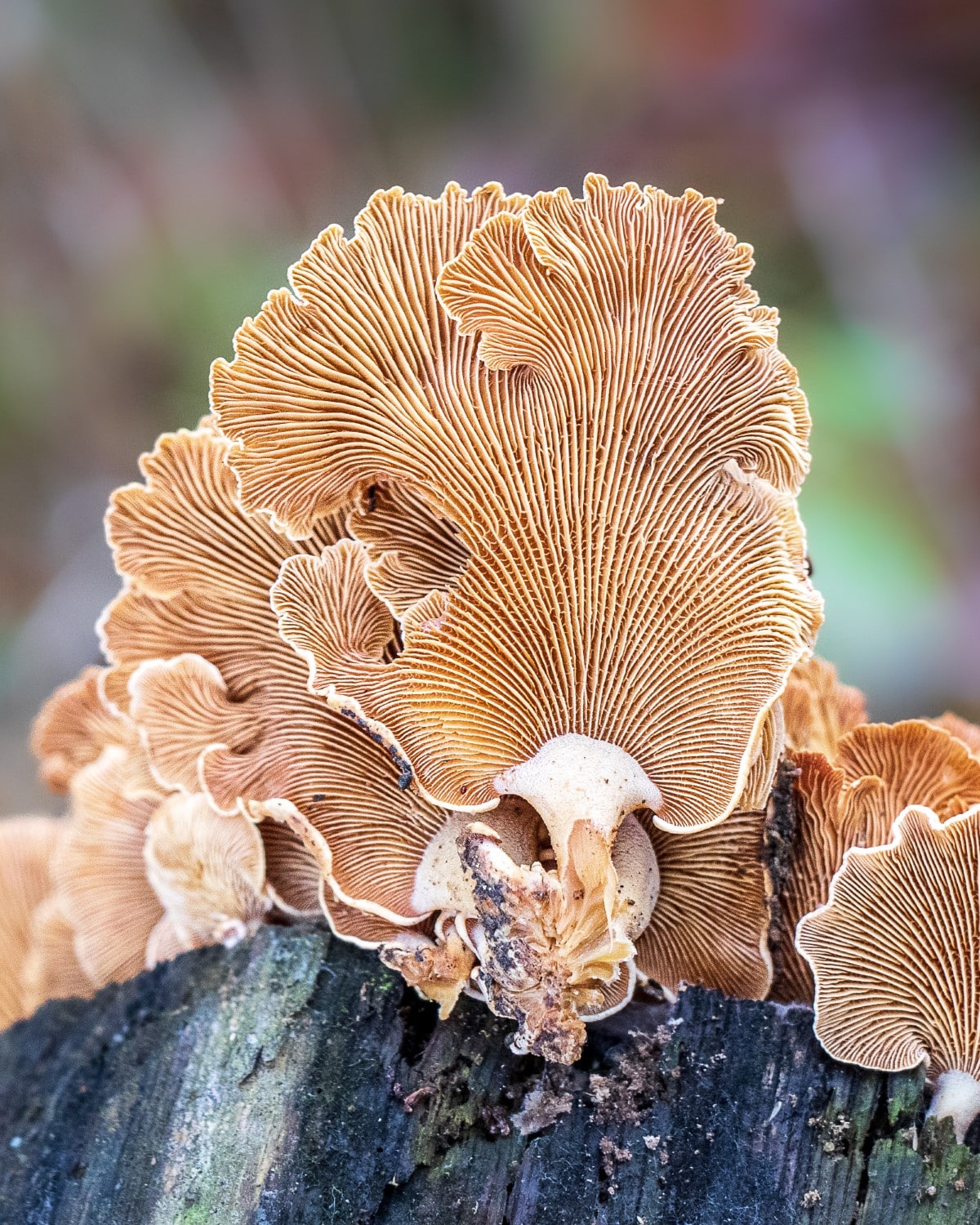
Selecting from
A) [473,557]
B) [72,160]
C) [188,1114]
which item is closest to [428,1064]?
[188,1114]

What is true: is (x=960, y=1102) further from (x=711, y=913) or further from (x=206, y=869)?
(x=206, y=869)

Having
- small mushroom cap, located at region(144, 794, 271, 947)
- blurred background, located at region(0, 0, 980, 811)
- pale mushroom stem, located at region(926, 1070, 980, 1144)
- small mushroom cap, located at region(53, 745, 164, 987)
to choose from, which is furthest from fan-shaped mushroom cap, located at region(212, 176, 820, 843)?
blurred background, located at region(0, 0, 980, 811)

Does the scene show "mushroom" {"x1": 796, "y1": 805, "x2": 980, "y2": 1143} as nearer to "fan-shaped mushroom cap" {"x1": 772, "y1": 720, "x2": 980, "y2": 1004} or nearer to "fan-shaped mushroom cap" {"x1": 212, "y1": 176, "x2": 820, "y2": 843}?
"fan-shaped mushroom cap" {"x1": 772, "y1": 720, "x2": 980, "y2": 1004}

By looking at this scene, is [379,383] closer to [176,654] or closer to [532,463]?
[532,463]

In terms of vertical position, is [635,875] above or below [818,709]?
below

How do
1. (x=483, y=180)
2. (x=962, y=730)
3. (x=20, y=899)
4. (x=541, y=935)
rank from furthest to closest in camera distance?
(x=483, y=180), (x=20, y=899), (x=962, y=730), (x=541, y=935)

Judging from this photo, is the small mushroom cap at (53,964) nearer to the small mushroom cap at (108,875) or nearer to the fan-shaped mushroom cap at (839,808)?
the small mushroom cap at (108,875)

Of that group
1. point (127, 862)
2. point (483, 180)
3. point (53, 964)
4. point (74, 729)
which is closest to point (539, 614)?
point (127, 862)
